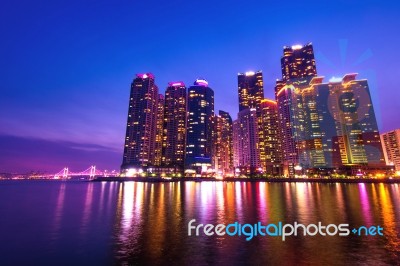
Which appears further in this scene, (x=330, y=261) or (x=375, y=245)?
(x=375, y=245)

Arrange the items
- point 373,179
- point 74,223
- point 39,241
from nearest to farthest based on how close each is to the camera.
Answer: point 39,241 → point 74,223 → point 373,179

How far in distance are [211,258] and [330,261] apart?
7.95 meters

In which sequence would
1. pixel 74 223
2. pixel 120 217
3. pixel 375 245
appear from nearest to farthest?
pixel 375 245
pixel 74 223
pixel 120 217

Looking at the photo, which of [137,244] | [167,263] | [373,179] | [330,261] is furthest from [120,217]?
[373,179]

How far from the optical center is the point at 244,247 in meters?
18.9

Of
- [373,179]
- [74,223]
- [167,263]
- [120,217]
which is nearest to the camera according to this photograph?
[167,263]

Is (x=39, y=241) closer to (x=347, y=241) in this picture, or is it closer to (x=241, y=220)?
(x=241, y=220)

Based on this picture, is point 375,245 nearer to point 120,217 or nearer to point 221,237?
point 221,237

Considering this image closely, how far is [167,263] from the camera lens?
605 inches

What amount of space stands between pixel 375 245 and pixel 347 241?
6.37 ft

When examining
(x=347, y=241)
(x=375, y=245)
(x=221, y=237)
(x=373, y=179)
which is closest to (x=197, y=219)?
(x=221, y=237)

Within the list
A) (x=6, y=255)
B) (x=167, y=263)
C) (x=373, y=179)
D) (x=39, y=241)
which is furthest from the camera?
(x=373, y=179)

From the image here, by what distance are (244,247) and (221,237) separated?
3461mm

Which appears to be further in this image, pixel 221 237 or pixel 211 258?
pixel 221 237
